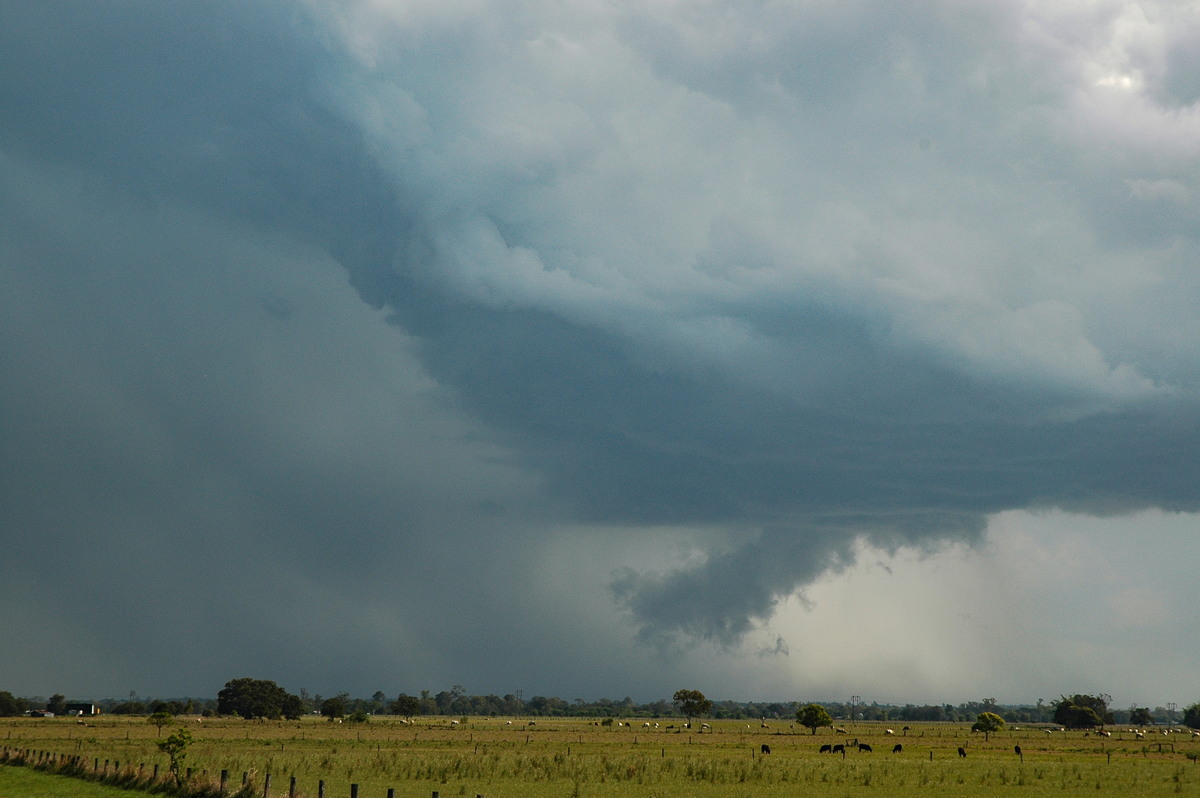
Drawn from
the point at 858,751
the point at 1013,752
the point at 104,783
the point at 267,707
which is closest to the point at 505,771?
the point at 104,783

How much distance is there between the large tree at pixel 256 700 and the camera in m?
175

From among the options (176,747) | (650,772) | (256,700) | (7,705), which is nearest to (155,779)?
(176,747)

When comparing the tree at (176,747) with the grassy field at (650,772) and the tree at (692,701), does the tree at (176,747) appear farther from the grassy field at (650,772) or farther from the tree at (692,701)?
the tree at (692,701)

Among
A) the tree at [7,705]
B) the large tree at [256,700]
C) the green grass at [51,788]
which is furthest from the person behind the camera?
the tree at [7,705]

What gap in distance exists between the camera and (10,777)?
43.0m

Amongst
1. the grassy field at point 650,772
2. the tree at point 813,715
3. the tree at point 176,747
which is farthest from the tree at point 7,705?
the tree at point 176,747

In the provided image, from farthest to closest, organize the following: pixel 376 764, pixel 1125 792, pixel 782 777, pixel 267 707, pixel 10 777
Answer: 1. pixel 267 707
2. pixel 376 764
3. pixel 782 777
4. pixel 1125 792
5. pixel 10 777

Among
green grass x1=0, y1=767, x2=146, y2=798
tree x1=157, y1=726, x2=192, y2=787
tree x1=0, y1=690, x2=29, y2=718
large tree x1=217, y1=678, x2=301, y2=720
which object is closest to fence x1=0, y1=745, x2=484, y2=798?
tree x1=157, y1=726, x2=192, y2=787

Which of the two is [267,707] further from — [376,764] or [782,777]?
[782,777]

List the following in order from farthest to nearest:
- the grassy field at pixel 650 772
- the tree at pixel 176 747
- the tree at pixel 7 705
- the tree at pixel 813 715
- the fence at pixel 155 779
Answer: the tree at pixel 7 705 < the tree at pixel 813 715 < the grassy field at pixel 650 772 < the tree at pixel 176 747 < the fence at pixel 155 779

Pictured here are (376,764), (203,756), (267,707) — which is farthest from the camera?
(267,707)

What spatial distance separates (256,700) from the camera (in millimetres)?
175750

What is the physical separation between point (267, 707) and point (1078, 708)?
163 metres

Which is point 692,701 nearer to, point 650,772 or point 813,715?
point 813,715
